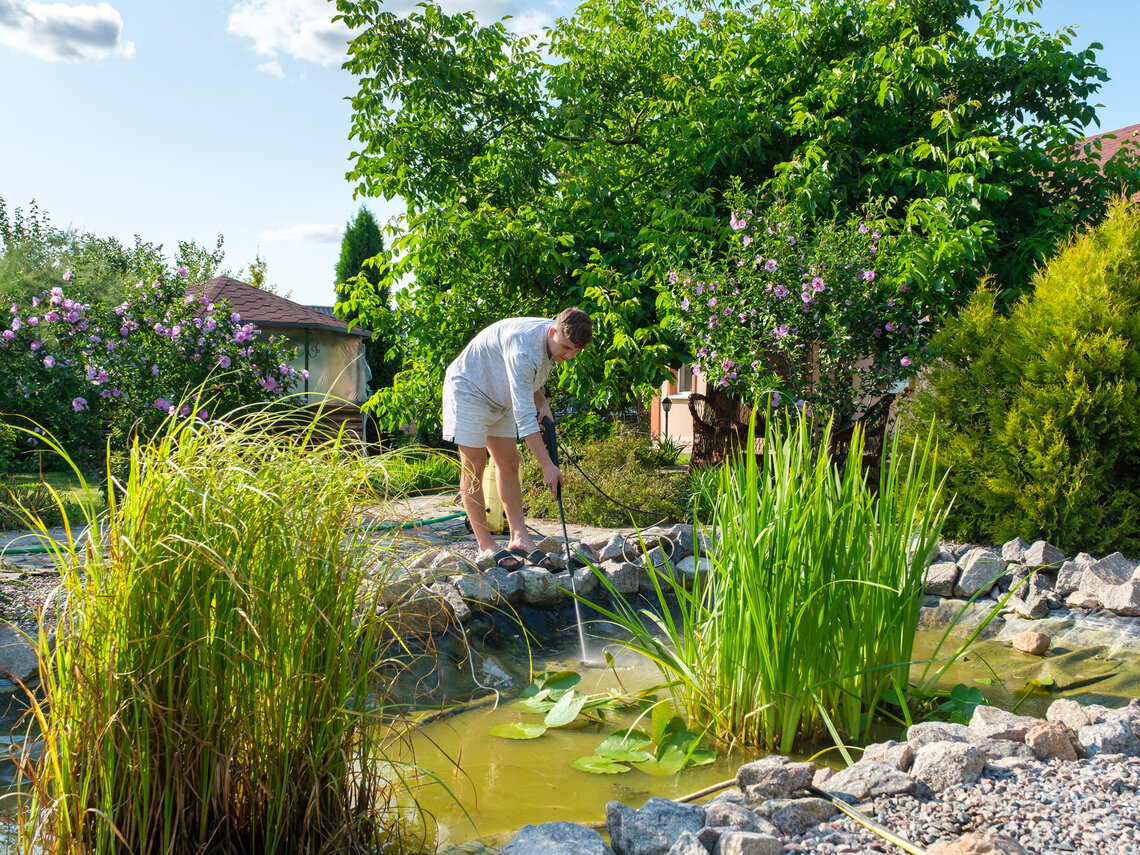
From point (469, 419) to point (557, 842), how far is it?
117 inches

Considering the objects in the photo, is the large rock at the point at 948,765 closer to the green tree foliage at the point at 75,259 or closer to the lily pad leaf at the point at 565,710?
the lily pad leaf at the point at 565,710

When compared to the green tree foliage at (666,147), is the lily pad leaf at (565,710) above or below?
below

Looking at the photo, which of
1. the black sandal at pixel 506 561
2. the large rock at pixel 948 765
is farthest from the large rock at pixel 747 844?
the black sandal at pixel 506 561

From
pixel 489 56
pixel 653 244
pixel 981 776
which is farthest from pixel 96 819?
pixel 489 56

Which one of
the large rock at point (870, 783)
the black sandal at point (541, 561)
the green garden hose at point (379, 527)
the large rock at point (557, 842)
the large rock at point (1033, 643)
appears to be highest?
the green garden hose at point (379, 527)

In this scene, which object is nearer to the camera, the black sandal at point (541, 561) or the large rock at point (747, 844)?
the large rock at point (747, 844)

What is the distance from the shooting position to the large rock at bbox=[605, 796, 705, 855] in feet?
5.96

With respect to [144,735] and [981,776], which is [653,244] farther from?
[144,735]

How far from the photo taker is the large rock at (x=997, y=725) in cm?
239

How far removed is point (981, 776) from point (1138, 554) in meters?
3.59

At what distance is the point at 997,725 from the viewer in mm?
2443

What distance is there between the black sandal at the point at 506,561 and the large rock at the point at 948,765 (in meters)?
2.47

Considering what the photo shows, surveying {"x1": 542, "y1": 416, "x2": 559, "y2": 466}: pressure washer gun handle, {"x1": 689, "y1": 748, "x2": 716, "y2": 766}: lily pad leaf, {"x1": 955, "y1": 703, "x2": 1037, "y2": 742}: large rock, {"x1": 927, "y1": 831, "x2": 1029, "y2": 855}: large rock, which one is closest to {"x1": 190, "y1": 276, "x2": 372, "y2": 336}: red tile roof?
{"x1": 542, "y1": 416, "x2": 559, "y2": 466}: pressure washer gun handle

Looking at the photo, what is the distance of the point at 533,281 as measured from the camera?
845cm
